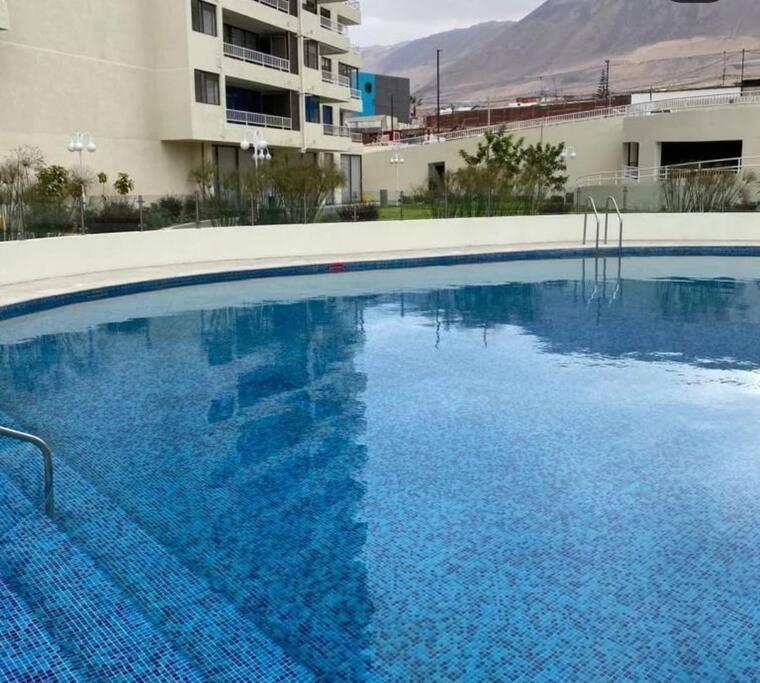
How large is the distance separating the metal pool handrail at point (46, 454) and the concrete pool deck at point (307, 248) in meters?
7.10

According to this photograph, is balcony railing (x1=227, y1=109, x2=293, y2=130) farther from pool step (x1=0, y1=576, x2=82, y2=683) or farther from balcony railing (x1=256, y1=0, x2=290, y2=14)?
pool step (x1=0, y1=576, x2=82, y2=683)

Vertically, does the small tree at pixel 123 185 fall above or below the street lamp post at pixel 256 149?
below

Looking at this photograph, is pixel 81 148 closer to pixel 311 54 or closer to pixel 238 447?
pixel 238 447

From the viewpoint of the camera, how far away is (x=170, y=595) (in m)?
3.90

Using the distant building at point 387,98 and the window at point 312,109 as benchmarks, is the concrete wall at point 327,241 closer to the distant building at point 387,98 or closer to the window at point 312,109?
the window at point 312,109

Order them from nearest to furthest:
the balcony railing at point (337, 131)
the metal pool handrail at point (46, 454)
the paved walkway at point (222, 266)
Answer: the metal pool handrail at point (46, 454) < the paved walkway at point (222, 266) < the balcony railing at point (337, 131)

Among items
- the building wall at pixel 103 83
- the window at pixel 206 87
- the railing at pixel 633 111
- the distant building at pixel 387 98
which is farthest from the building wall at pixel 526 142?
the distant building at pixel 387 98

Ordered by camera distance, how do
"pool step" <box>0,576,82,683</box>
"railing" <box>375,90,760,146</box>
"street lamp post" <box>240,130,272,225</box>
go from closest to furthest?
1. "pool step" <box>0,576,82,683</box>
2. "street lamp post" <box>240,130,272,225</box>
3. "railing" <box>375,90,760,146</box>

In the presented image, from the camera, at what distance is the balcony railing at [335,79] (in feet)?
128

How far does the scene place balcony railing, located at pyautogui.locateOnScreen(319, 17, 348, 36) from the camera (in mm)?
38438

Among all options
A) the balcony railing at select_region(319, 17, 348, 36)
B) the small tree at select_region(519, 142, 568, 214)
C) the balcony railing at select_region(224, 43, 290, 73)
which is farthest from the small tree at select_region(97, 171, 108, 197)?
the balcony railing at select_region(319, 17, 348, 36)

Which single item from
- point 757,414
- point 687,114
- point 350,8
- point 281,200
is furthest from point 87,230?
point 350,8

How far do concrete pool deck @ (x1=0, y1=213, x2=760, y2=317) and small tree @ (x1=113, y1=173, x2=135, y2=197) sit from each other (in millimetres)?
10688

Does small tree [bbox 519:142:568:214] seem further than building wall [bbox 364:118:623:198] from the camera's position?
No
